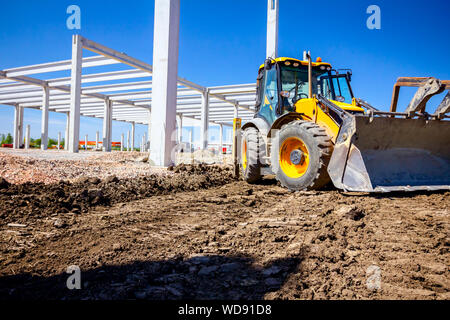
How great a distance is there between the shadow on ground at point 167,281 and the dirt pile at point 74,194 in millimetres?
1892

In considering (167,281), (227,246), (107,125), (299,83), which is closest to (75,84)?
(107,125)

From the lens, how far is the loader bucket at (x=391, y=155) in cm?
433

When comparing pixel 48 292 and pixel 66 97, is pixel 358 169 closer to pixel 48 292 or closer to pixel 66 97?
pixel 48 292

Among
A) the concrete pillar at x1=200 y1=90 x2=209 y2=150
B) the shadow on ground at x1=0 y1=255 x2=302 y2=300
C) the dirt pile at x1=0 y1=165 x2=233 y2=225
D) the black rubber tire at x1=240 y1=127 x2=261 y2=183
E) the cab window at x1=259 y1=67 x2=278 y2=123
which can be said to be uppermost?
the concrete pillar at x1=200 y1=90 x2=209 y2=150

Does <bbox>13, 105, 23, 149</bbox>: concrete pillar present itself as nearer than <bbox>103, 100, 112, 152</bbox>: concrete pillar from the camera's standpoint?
No

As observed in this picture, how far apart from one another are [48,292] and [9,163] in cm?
577

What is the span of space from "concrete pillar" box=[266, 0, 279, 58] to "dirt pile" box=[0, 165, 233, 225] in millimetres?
10555

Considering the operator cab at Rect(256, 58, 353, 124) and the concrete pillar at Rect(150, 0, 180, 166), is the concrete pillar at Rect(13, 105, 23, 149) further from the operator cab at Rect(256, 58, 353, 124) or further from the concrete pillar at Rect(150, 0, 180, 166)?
the operator cab at Rect(256, 58, 353, 124)

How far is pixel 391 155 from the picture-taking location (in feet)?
15.9

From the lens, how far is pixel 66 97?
25938mm

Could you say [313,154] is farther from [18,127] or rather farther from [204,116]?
[18,127]

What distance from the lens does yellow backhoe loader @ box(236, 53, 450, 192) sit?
4.43m

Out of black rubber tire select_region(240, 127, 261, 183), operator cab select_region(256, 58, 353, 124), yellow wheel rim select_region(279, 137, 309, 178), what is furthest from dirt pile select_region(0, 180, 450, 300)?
operator cab select_region(256, 58, 353, 124)
